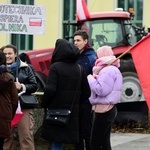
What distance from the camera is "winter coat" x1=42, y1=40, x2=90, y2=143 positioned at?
862 centimetres

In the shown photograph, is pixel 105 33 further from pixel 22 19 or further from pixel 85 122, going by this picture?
pixel 85 122

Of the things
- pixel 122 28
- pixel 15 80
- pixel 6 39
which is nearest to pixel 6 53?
pixel 15 80

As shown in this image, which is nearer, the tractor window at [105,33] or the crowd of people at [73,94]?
the crowd of people at [73,94]

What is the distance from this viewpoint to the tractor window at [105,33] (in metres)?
16.5

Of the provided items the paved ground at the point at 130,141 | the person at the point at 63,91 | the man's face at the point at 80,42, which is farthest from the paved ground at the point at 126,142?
the person at the point at 63,91

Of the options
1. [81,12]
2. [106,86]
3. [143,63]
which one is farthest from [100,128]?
[81,12]

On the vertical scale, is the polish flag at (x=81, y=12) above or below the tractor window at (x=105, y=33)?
above

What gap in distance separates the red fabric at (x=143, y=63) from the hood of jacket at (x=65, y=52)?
797 mm

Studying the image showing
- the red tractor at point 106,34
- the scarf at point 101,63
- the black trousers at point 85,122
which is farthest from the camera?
the red tractor at point 106,34

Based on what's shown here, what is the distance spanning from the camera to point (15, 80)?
9.36m

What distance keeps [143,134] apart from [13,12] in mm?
4895

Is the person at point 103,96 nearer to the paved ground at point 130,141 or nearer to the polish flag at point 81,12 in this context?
the paved ground at point 130,141

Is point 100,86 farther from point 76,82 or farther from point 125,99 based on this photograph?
point 125,99

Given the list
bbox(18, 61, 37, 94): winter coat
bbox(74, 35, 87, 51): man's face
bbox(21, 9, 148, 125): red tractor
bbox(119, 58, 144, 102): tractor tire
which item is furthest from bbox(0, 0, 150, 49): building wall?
bbox(18, 61, 37, 94): winter coat
